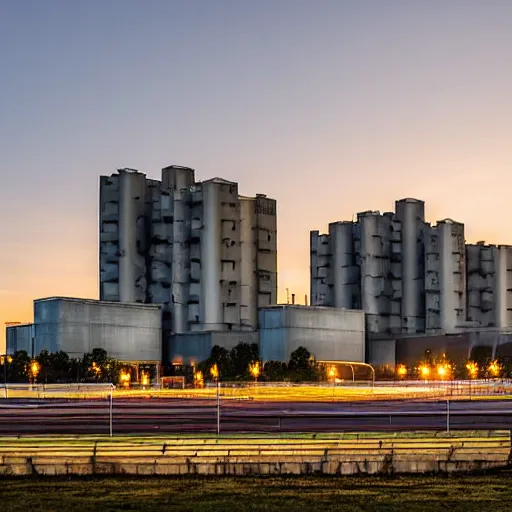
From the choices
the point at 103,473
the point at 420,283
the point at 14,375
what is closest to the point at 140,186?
the point at 14,375

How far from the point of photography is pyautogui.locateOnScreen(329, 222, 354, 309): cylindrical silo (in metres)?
132

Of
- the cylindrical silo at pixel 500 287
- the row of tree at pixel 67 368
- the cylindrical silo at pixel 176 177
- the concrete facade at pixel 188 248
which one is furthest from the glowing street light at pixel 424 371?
the cylindrical silo at pixel 176 177

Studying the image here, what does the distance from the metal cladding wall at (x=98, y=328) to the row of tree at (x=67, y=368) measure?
165 centimetres

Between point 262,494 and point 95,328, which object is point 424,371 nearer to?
point 95,328

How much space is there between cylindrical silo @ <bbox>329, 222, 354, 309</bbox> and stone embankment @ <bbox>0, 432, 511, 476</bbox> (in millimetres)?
114945

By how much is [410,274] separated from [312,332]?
29.3 m

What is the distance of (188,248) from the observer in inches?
4363

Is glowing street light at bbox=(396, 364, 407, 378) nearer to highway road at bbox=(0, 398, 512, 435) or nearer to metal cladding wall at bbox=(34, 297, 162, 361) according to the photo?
metal cladding wall at bbox=(34, 297, 162, 361)

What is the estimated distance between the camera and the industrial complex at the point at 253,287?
103 meters

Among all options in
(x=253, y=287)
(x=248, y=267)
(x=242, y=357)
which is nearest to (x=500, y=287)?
(x=253, y=287)

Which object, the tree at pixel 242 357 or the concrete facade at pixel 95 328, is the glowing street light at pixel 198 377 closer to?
the tree at pixel 242 357

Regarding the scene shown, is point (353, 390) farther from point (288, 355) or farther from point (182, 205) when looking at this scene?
point (182, 205)

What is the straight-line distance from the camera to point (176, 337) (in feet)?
363

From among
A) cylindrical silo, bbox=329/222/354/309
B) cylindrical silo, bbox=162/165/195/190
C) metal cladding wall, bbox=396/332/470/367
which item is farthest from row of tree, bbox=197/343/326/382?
cylindrical silo, bbox=329/222/354/309
